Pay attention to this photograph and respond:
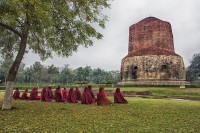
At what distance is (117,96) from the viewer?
1691cm

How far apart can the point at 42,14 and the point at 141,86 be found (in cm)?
2601

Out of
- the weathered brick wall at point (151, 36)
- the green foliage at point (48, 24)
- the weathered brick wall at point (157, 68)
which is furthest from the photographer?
the weathered brick wall at point (151, 36)

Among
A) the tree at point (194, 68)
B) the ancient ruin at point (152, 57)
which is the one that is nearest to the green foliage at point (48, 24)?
the ancient ruin at point (152, 57)

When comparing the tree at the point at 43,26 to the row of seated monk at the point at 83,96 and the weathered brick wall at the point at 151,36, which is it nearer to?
the row of seated monk at the point at 83,96

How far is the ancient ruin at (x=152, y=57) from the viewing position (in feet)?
130

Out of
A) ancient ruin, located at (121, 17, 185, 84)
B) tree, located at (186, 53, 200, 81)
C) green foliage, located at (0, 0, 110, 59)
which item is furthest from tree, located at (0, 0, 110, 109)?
tree, located at (186, 53, 200, 81)

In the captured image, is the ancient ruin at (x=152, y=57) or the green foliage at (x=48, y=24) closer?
the green foliage at (x=48, y=24)

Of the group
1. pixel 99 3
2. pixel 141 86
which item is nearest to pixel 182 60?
pixel 141 86

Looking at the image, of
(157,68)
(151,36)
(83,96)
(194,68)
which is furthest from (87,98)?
(194,68)

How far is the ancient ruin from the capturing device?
130 feet

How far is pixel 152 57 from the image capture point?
132 feet

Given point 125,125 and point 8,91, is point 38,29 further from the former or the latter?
point 125,125

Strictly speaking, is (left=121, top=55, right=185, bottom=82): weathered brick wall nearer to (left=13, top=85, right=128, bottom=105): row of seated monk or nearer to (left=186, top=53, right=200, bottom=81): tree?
(left=13, top=85, right=128, bottom=105): row of seated monk

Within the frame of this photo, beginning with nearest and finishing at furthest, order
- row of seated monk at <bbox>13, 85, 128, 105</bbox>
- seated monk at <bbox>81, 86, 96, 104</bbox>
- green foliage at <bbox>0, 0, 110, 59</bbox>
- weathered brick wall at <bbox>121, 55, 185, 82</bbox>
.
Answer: green foliage at <bbox>0, 0, 110, 59</bbox>, row of seated monk at <bbox>13, 85, 128, 105</bbox>, seated monk at <bbox>81, 86, 96, 104</bbox>, weathered brick wall at <bbox>121, 55, 185, 82</bbox>
